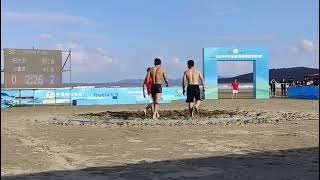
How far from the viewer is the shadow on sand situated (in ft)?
20.8

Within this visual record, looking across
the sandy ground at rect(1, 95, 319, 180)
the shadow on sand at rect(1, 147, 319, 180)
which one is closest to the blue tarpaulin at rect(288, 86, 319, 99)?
the sandy ground at rect(1, 95, 319, 180)

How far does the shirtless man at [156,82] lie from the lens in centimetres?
1510

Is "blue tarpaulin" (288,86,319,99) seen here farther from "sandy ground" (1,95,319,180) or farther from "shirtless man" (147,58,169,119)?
"sandy ground" (1,95,319,180)

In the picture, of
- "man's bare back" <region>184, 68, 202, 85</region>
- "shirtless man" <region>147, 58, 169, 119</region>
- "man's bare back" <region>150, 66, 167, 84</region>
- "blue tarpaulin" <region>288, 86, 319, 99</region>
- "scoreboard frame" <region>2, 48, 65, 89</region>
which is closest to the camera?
"shirtless man" <region>147, 58, 169, 119</region>

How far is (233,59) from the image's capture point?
109ft

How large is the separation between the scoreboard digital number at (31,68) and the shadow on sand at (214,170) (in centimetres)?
2008

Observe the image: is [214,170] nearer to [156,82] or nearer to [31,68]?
[156,82]

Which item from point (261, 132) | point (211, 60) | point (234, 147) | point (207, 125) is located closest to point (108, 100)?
point (211, 60)

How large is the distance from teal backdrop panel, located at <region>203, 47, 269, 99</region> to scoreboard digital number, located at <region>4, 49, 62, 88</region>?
31.5 ft

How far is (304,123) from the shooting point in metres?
13.1

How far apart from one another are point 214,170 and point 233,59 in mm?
26809

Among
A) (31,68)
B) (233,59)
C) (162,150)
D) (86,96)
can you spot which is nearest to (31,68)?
(31,68)

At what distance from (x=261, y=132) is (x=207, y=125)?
1.94 m

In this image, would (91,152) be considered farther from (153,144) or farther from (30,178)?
(30,178)
